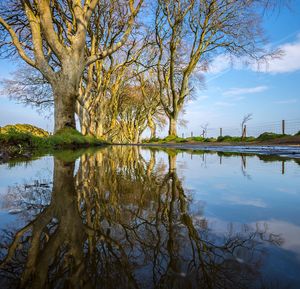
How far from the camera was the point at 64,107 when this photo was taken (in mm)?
8406

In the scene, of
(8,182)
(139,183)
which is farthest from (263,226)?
(8,182)

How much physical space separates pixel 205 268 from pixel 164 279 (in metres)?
0.12

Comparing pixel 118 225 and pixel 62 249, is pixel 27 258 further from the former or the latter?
pixel 118 225

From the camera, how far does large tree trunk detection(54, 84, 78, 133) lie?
8.28 m

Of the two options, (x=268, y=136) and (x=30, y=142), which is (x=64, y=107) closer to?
(x=30, y=142)

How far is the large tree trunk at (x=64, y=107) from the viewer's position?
8.28 metres

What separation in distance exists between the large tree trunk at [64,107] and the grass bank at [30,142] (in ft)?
0.88

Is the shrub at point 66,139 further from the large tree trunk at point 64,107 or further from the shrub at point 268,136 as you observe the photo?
the shrub at point 268,136

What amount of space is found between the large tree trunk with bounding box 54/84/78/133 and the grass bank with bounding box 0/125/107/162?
0.88 feet

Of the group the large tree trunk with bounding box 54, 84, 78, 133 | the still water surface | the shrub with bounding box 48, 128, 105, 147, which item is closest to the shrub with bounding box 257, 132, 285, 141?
the shrub with bounding box 48, 128, 105, 147

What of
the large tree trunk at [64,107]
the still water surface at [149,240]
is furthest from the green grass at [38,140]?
the still water surface at [149,240]

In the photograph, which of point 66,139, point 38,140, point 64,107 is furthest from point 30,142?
point 64,107

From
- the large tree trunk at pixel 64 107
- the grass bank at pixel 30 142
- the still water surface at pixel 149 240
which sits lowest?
the still water surface at pixel 149 240

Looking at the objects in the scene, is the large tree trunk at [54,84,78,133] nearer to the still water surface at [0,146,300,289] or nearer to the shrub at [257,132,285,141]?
the still water surface at [0,146,300,289]
